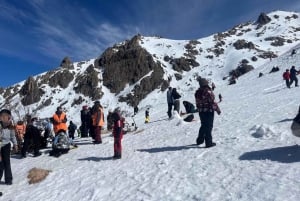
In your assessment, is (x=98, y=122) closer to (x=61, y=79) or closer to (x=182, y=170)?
(x=182, y=170)

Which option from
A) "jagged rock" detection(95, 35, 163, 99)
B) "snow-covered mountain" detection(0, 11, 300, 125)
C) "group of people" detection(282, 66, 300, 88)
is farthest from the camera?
"jagged rock" detection(95, 35, 163, 99)

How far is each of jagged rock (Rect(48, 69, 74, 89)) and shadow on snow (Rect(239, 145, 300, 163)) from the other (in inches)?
6654

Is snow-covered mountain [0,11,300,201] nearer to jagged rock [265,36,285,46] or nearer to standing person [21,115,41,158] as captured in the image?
standing person [21,115,41,158]

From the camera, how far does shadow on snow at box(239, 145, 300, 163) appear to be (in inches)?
381

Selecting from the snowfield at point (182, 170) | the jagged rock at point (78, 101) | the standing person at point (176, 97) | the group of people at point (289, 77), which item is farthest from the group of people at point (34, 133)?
the jagged rock at point (78, 101)

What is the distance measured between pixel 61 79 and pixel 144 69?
137ft

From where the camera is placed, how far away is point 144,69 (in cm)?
16450

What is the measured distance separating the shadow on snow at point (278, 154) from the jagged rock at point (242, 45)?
519 ft

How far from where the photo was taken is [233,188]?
8414 mm

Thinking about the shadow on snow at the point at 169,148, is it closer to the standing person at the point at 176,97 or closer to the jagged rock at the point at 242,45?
Answer: the standing person at the point at 176,97

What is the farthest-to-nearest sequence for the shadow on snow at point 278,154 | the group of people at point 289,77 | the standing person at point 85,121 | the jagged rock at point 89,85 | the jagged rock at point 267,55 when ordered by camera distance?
the jagged rock at point 89,85 < the jagged rock at point 267,55 < the group of people at point 289,77 < the standing person at point 85,121 < the shadow on snow at point 278,154

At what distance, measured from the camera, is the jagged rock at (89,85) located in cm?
16225

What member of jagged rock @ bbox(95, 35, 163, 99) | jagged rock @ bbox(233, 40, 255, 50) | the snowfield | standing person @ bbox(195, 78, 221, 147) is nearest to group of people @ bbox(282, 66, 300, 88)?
the snowfield

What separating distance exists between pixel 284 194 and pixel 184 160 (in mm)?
4531
